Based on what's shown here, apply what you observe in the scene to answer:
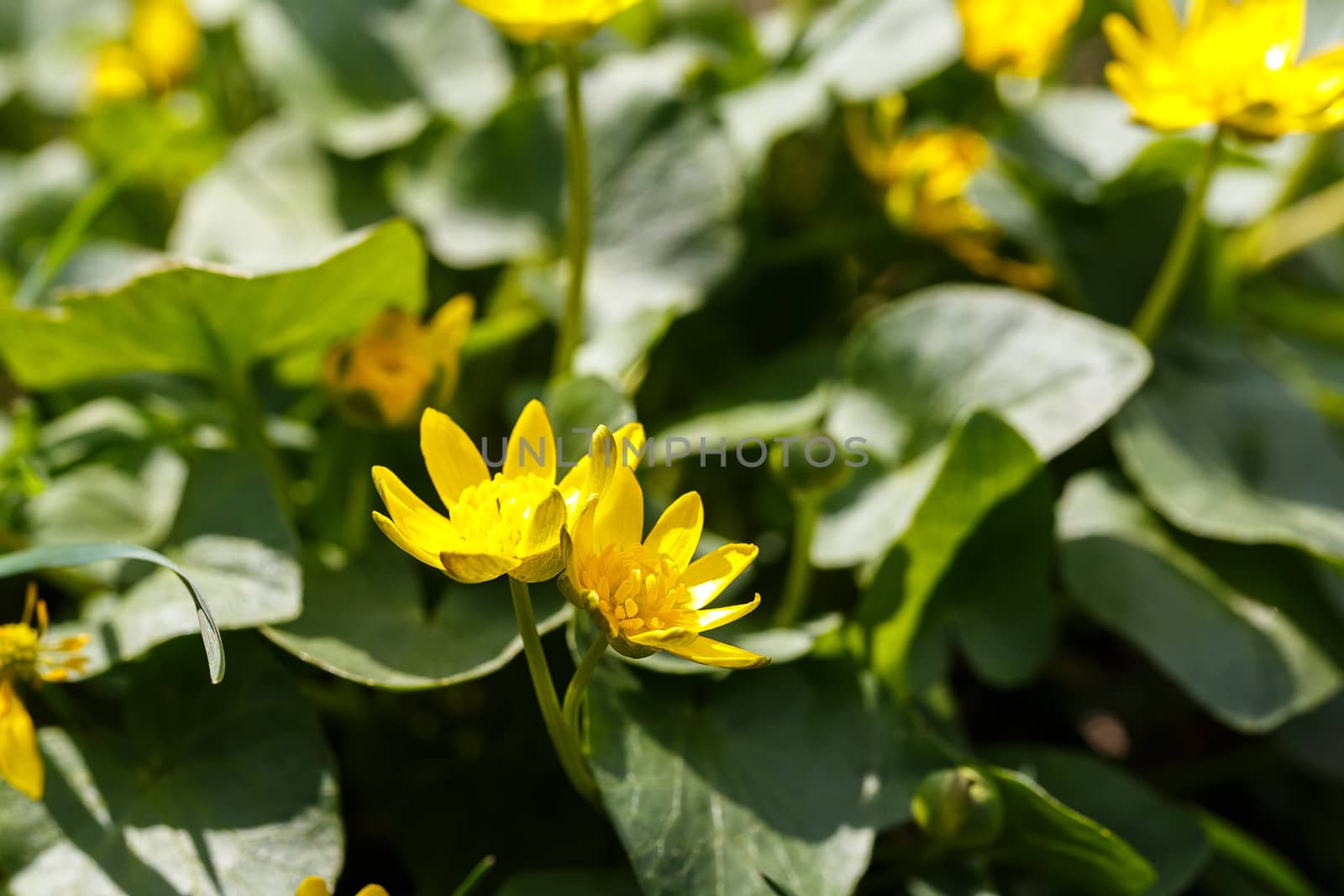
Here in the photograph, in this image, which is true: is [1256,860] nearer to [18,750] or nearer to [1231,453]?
→ [1231,453]

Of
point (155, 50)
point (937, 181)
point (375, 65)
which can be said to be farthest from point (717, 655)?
point (155, 50)

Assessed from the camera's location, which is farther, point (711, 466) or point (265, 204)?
point (265, 204)

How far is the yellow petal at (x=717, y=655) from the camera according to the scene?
50 centimetres

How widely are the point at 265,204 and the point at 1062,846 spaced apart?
0.90 meters

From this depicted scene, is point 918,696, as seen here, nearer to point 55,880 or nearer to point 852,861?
point 852,861

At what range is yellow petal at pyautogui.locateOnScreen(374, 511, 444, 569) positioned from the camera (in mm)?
481

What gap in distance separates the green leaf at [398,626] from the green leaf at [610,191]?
0.93ft

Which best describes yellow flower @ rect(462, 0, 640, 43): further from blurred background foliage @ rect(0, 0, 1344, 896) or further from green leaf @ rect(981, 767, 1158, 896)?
green leaf @ rect(981, 767, 1158, 896)

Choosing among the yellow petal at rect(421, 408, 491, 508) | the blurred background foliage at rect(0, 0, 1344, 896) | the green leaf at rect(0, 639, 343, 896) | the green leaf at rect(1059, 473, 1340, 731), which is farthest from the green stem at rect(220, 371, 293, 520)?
the green leaf at rect(1059, 473, 1340, 731)

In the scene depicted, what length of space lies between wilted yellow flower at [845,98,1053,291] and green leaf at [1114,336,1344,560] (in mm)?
188

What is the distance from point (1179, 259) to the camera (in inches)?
34.4

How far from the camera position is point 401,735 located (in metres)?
0.89

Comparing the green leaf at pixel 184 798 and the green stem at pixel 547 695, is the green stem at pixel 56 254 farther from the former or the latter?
the green stem at pixel 547 695

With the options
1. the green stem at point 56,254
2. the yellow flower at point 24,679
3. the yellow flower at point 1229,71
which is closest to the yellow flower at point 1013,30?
the yellow flower at point 1229,71
